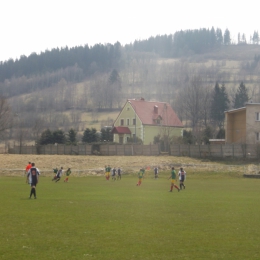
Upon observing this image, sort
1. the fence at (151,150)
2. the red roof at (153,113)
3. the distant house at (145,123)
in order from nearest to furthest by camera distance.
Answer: the fence at (151,150) → the distant house at (145,123) → the red roof at (153,113)

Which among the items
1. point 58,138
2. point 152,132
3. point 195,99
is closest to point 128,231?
point 58,138

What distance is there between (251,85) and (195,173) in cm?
12674

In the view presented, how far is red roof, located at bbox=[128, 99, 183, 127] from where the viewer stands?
311ft

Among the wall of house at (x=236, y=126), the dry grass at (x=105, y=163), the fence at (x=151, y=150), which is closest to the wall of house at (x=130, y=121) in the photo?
the fence at (x=151, y=150)

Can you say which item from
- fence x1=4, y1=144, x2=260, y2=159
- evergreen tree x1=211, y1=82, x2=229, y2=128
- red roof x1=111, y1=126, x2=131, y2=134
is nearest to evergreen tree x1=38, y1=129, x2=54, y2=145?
fence x1=4, y1=144, x2=260, y2=159

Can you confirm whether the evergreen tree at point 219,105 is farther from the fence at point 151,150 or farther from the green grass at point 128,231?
the green grass at point 128,231

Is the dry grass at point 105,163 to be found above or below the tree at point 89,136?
below

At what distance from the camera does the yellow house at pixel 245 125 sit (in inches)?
2800

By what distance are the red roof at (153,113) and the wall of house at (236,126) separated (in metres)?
19.5

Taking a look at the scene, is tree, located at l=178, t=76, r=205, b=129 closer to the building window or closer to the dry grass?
the building window

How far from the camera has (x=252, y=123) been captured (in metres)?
71.3

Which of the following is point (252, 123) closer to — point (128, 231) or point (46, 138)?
point (46, 138)

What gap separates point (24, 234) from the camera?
14695mm

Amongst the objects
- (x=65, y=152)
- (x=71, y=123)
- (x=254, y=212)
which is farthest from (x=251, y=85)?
(x=254, y=212)
